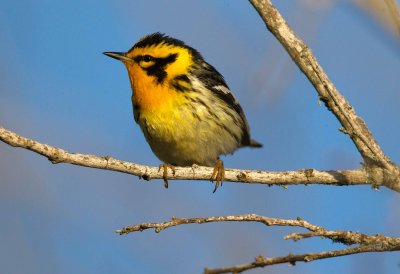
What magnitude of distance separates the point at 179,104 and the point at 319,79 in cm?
250

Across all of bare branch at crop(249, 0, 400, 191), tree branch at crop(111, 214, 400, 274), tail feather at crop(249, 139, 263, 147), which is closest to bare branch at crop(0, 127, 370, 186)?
bare branch at crop(249, 0, 400, 191)

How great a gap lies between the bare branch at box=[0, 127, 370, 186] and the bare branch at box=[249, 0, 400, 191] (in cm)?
33

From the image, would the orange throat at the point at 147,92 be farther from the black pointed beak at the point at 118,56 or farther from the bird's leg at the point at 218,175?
the bird's leg at the point at 218,175

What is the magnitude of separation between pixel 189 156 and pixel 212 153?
0.27 metres

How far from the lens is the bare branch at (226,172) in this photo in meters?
3.25

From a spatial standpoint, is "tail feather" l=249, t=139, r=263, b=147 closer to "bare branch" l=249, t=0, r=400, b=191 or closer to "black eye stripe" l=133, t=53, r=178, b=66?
"black eye stripe" l=133, t=53, r=178, b=66

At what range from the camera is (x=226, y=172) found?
4309 mm

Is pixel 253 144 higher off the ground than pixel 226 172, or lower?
higher

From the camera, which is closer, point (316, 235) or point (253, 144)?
point (316, 235)

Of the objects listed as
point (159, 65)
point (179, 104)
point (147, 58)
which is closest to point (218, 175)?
point (179, 104)

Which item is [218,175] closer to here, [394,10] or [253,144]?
[253,144]

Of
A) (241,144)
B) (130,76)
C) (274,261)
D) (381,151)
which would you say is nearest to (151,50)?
(130,76)

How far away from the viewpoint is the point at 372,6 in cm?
189

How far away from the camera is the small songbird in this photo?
5.51 m
